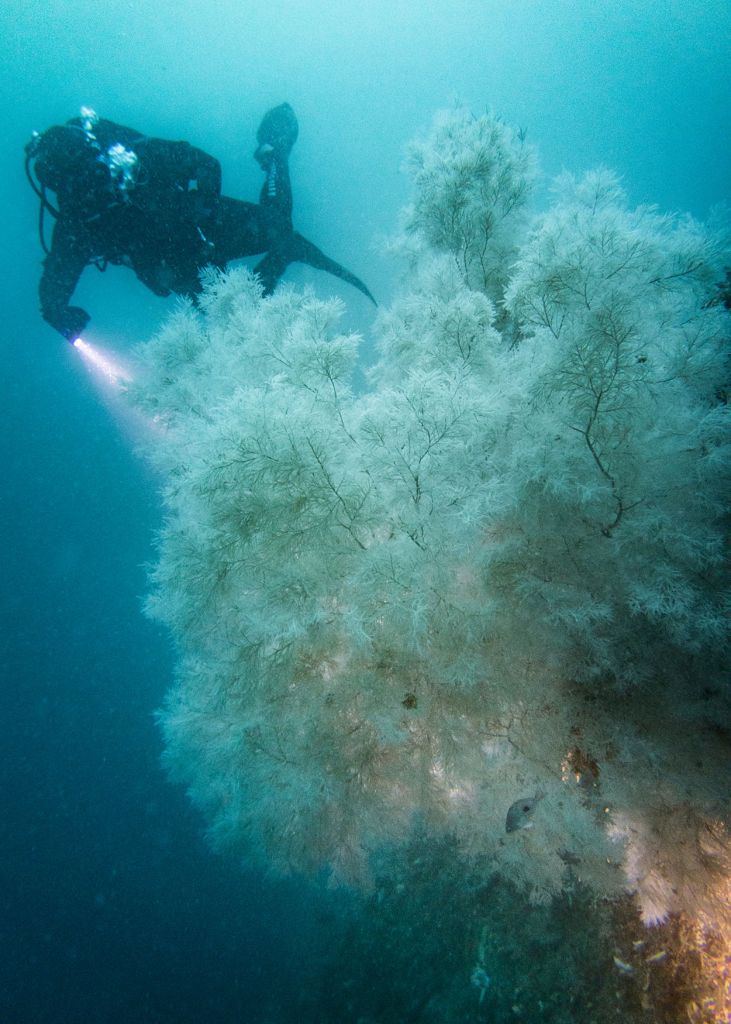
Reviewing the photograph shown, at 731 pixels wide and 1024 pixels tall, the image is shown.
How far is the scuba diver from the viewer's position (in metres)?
6.62

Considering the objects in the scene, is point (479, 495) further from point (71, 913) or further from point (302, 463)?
point (71, 913)

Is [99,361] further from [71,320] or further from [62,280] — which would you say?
[71,320]

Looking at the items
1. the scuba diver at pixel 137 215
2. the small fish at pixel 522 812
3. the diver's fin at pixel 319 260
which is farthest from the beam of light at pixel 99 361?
the small fish at pixel 522 812

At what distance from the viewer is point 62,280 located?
688 centimetres

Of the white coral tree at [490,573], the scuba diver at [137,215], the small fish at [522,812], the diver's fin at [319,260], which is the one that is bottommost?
the small fish at [522,812]

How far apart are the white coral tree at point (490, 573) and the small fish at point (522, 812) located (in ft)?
0.26

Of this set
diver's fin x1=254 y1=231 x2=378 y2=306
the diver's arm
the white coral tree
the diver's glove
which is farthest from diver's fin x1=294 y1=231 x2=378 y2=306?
the white coral tree

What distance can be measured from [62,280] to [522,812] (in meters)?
9.83

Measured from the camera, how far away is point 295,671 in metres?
3.55

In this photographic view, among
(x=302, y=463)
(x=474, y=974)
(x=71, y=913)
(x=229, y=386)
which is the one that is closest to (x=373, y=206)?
(x=229, y=386)

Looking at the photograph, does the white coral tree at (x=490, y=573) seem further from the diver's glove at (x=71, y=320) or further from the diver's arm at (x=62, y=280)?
the diver's arm at (x=62, y=280)

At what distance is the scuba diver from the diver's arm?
0.01 m

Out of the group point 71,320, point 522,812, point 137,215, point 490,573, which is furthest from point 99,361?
point 522,812

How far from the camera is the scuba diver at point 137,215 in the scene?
261 inches
